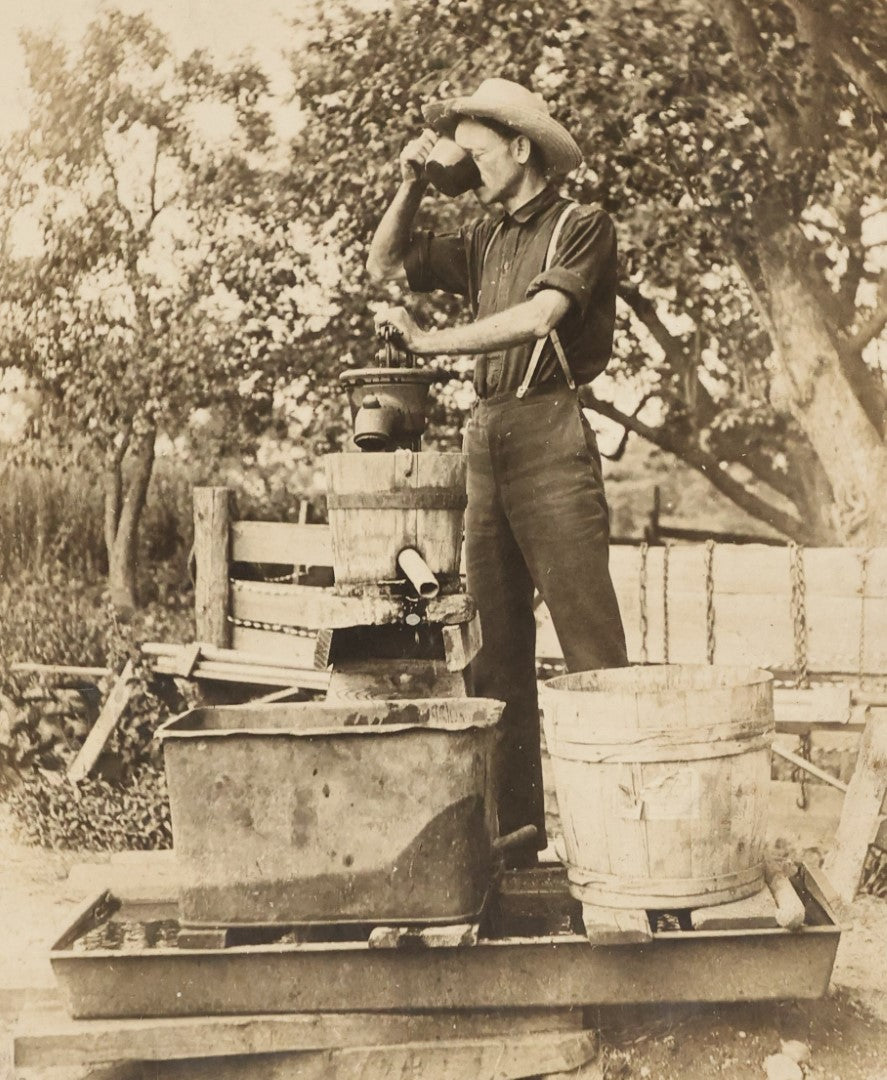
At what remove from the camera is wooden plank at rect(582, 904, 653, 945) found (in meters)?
2.91

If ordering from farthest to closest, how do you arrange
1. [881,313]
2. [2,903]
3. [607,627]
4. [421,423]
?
[881,313], [2,903], [607,627], [421,423]

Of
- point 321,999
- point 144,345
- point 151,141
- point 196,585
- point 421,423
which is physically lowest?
point 321,999

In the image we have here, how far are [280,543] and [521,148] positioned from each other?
2948mm

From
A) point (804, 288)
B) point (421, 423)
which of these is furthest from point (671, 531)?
point (421, 423)

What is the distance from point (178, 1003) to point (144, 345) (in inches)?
163

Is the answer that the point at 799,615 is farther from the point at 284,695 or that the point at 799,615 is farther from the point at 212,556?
the point at 212,556

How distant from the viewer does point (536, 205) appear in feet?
12.6

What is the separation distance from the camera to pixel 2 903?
4.29 meters

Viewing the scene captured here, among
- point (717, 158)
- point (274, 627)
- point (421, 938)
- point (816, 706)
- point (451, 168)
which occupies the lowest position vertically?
point (421, 938)

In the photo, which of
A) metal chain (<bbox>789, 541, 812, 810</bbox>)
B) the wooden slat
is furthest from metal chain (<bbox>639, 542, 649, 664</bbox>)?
metal chain (<bbox>789, 541, 812, 810</bbox>)

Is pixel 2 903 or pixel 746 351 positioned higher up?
pixel 746 351

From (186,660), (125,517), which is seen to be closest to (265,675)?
(186,660)

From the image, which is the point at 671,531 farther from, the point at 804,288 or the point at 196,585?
the point at 196,585

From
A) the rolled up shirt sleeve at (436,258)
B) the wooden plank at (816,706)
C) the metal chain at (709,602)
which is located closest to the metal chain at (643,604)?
the metal chain at (709,602)
